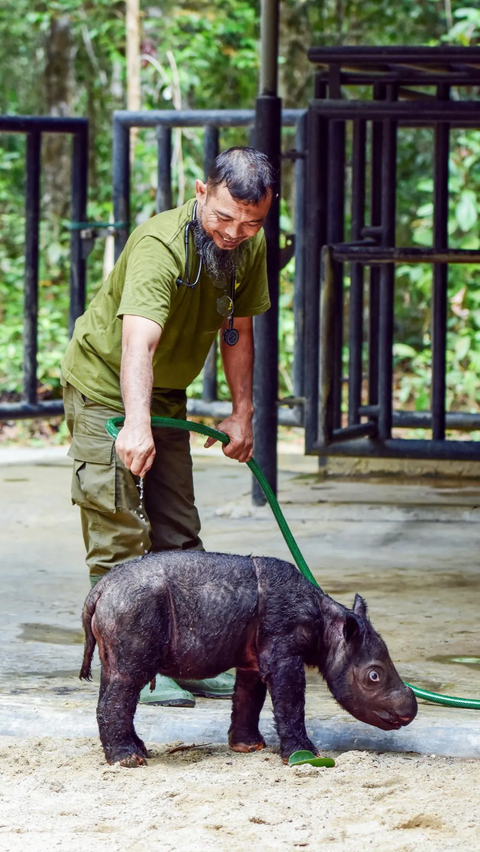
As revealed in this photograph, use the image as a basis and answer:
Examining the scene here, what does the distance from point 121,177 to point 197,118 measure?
80 cm

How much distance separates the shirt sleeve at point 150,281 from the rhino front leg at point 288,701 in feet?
3.64

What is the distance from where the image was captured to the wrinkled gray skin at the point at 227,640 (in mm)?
3514

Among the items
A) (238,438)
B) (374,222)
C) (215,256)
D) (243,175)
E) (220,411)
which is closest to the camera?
(243,175)

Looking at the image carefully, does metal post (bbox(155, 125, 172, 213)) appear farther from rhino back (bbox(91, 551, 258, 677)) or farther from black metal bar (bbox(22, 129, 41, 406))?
rhino back (bbox(91, 551, 258, 677))

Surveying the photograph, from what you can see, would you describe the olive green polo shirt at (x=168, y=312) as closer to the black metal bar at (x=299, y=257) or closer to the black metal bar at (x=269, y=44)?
the black metal bar at (x=269, y=44)

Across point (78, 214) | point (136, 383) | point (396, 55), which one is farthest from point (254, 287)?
point (78, 214)

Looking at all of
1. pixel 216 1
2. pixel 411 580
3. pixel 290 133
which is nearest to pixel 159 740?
pixel 411 580

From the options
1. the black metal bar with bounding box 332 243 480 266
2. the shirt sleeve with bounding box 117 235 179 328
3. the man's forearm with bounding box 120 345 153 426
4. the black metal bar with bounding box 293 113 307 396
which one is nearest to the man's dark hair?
the shirt sleeve with bounding box 117 235 179 328

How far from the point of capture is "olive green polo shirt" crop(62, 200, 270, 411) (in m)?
3.95

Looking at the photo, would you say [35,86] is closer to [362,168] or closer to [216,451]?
[216,451]

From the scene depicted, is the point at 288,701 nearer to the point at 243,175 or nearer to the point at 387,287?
the point at 243,175

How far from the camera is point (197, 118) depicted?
8.41 metres

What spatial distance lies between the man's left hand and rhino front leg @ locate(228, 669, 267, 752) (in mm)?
863

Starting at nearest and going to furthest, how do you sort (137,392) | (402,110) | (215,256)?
1. (137,392)
2. (215,256)
3. (402,110)
